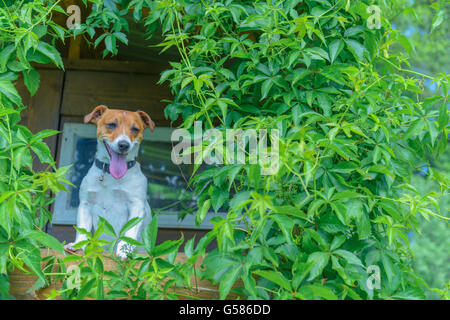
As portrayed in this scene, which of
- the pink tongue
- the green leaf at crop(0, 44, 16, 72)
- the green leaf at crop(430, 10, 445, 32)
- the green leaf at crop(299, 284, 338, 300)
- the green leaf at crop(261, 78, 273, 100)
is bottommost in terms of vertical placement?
the green leaf at crop(299, 284, 338, 300)

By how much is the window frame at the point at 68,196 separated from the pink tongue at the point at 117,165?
100 centimetres

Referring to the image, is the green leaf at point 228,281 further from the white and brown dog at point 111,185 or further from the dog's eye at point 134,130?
the dog's eye at point 134,130

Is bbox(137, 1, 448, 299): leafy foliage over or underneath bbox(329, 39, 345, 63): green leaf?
underneath

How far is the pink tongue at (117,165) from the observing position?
6.24 feet

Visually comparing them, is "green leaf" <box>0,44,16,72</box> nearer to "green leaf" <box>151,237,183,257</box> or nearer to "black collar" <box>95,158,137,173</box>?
"black collar" <box>95,158,137,173</box>

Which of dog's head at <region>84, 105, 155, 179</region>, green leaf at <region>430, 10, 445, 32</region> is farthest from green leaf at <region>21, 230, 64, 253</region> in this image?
green leaf at <region>430, 10, 445, 32</region>

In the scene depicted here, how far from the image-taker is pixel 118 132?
1.99m

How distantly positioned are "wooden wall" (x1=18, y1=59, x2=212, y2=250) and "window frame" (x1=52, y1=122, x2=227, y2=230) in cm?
4

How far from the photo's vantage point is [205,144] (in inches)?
60.8

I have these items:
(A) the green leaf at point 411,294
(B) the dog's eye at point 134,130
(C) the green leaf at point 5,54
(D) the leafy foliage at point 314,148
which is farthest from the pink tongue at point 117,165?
(A) the green leaf at point 411,294

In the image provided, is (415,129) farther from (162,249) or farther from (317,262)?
(162,249)

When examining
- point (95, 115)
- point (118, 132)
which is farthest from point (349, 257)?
point (95, 115)

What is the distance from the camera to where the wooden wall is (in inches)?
121

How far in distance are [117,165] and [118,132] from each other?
0.15m
